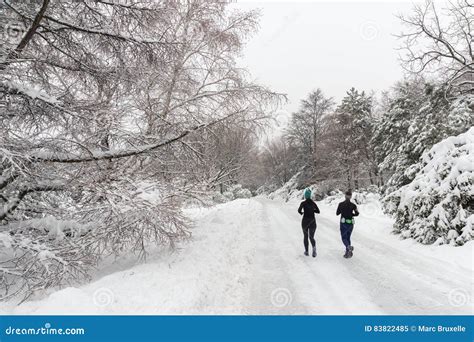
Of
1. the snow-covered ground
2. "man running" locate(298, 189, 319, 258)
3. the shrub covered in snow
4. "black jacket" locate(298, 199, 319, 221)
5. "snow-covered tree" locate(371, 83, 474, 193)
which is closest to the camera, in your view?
the snow-covered ground

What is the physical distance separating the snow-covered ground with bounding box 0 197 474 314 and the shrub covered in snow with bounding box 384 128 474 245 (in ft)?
1.77

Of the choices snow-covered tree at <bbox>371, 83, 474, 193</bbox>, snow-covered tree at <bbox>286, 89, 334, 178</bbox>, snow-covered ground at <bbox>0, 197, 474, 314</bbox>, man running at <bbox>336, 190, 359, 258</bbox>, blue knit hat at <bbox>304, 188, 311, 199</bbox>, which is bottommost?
snow-covered ground at <bbox>0, 197, 474, 314</bbox>

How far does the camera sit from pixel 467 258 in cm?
716

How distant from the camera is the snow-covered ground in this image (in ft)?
15.0

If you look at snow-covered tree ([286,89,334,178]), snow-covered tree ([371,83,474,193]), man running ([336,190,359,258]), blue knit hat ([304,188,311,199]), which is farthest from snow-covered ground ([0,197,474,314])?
snow-covered tree ([286,89,334,178])

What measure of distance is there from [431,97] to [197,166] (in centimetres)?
1386

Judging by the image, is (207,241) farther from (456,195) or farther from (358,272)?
(456,195)

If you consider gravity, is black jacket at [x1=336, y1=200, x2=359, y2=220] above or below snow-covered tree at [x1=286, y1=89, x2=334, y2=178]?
below

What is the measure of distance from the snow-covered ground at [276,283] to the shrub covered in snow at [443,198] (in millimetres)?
540

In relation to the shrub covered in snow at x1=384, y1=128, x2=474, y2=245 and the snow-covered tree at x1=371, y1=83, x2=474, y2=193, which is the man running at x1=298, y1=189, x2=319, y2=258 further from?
the snow-covered tree at x1=371, y1=83, x2=474, y2=193

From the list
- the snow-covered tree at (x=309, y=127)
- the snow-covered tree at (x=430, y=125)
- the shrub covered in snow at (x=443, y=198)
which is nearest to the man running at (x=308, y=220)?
the shrub covered in snow at (x=443, y=198)
